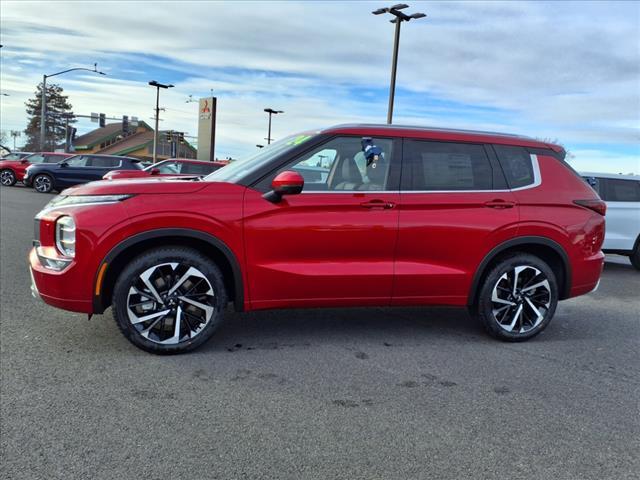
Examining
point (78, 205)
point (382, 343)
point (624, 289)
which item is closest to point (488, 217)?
point (382, 343)

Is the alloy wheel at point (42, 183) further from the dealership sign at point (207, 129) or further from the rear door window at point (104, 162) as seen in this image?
the dealership sign at point (207, 129)

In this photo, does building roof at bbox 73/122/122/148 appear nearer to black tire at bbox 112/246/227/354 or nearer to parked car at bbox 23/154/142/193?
parked car at bbox 23/154/142/193

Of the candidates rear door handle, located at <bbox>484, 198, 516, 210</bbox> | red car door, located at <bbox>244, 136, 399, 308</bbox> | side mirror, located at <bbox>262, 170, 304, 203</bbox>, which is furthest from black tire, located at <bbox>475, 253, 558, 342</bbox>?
side mirror, located at <bbox>262, 170, 304, 203</bbox>

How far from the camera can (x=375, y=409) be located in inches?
130

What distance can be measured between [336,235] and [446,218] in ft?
3.15

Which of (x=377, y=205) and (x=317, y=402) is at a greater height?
(x=377, y=205)

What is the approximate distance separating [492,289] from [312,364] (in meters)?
1.74

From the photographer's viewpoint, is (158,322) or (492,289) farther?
(492,289)

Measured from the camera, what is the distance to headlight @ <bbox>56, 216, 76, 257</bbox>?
3.82 metres

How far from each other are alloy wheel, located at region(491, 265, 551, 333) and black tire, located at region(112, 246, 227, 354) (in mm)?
2366

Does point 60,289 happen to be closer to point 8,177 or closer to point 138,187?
point 138,187

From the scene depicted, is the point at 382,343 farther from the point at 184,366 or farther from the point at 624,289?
the point at 624,289

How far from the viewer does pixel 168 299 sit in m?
4.01

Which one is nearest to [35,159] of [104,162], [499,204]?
[104,162]
